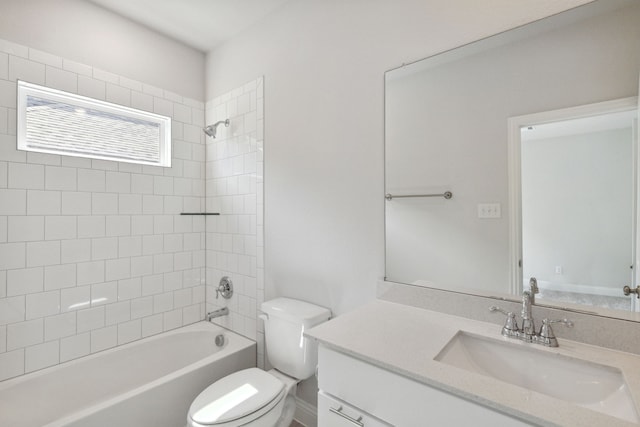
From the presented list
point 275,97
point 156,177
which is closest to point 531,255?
point 275,97

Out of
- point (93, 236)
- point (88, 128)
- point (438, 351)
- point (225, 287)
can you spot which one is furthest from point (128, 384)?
point (438, 351)

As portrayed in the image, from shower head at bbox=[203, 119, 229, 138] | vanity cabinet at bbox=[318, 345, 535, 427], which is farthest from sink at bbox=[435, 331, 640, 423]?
shower head at bbox=[203, 119, 229, 138]

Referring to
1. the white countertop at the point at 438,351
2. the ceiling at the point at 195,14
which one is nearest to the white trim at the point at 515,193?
the white countertop at the point at 438,351

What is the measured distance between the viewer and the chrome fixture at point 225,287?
2419mm

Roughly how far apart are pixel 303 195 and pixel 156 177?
4.12 ft

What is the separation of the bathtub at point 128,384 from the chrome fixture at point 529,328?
169cm

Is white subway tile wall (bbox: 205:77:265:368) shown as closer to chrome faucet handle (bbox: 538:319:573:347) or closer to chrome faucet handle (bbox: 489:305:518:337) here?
chrome faucet handle (bbox: 489:305:518:337)

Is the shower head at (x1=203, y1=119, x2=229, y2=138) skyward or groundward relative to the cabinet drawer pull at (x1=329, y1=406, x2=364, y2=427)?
skyward

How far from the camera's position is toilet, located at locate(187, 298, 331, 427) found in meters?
1.37

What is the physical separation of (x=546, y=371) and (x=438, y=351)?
341 mm

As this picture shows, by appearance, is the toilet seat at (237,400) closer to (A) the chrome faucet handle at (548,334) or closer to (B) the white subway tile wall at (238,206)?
(B) the white subway tile wall at (238,206)

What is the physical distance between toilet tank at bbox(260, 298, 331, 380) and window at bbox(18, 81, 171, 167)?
5.02 feet

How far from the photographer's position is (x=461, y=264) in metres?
1.39

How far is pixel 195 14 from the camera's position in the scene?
2.16 metres
